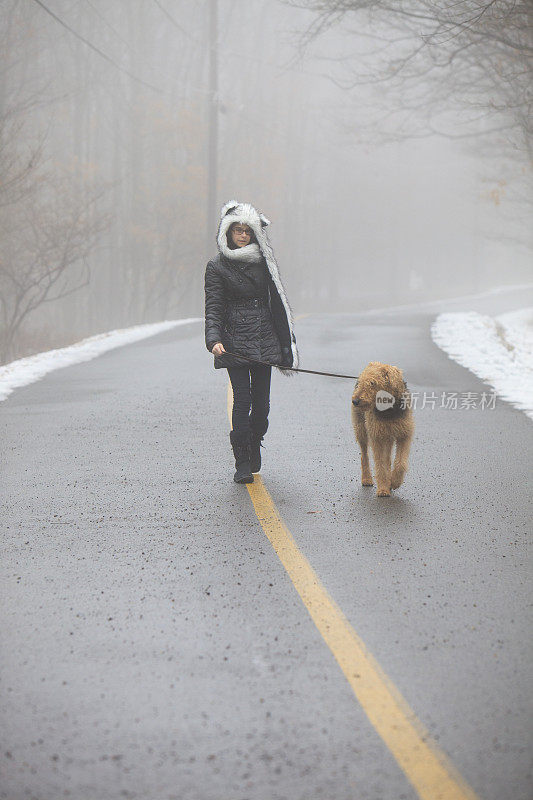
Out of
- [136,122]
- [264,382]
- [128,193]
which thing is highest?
[136,122]

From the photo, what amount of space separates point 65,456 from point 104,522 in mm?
2296

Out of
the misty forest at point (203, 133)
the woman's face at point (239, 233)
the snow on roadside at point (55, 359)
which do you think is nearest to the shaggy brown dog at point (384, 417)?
the woman's face at point (239, 233)

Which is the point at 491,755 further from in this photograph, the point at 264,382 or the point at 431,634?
the point at 264,382

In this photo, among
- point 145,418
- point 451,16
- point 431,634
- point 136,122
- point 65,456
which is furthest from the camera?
point 136,122

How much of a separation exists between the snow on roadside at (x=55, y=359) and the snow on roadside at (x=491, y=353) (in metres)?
6.77

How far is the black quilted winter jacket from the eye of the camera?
22.7ft

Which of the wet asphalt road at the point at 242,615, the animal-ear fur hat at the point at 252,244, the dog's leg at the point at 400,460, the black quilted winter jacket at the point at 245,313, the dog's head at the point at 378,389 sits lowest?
the wet asphalt road at the point at 242,615

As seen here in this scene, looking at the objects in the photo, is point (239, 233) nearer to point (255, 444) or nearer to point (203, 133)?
point (255, 444)

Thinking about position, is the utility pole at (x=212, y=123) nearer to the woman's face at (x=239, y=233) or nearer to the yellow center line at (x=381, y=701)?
the woman's face at (x=239, y=233)

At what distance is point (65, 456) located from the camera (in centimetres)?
808

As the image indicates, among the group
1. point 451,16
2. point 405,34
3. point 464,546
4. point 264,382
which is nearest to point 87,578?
point 464,546

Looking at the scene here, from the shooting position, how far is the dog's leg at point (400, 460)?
6.37 m

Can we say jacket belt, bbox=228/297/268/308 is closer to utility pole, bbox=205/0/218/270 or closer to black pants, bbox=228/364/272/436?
black pants, bbox=228/364/272/436

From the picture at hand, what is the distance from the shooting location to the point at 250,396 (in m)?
7.16
